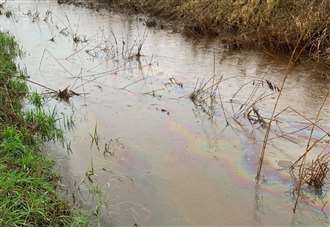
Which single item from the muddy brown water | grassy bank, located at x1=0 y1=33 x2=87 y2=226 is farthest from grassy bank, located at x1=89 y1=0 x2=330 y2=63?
grassy bank, located at x1=0 y1=33 x2=87 y2=226

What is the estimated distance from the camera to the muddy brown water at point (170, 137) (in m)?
4.41

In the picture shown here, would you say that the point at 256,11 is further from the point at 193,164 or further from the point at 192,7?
the point at 193,164

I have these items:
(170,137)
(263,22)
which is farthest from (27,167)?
(263,22)

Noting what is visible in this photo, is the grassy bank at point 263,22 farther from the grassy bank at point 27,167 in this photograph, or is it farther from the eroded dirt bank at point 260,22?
the grassy bank at point 27,167

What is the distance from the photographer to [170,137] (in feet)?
19.7

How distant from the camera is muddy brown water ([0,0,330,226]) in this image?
441 cm

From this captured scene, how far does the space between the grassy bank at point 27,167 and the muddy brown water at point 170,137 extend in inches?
10.7

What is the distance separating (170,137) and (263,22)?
21.8ft

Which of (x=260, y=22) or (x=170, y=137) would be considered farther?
(x=260, y=22)

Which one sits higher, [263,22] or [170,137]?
[263,22]


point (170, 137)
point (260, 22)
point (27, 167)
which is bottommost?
point (170, 137)

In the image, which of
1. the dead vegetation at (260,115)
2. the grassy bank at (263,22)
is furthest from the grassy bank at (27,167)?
the grassy bank at (263,22)

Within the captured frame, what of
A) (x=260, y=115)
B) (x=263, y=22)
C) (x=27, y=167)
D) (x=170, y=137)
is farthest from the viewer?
(x=263, y=22)

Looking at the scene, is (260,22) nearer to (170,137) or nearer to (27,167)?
(170,137)
